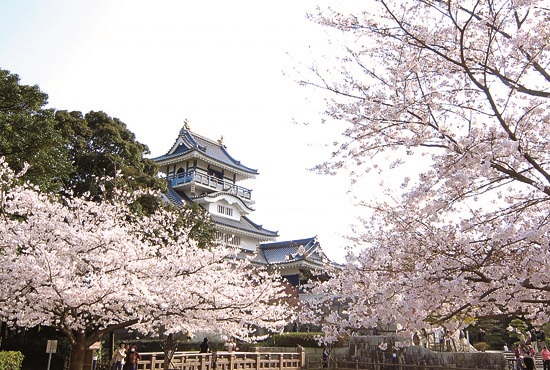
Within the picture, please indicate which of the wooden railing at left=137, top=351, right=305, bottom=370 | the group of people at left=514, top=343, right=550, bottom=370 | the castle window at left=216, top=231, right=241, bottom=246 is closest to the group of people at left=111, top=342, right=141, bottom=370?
the wooden railing at left=137, top=351, right=305, bottom=370

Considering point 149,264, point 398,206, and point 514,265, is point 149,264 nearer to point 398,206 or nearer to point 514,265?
point 398,206

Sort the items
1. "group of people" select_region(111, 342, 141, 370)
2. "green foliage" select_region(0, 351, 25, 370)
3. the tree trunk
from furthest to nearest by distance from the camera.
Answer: "green foliage" select_region(0, 351, 25, 370) → "group of people" select_region(111, 342, 141, 370) → the tree trunk

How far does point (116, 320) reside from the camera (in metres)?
10.5

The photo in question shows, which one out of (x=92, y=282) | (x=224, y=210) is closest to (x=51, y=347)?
(x=92, y=282)

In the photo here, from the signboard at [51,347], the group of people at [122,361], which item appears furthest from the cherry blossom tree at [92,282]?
the group of people at [122,361]

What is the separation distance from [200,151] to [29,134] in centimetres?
1827

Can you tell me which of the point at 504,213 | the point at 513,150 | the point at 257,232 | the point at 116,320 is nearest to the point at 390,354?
the point at 116,320

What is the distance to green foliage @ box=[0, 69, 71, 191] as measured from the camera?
12.5 metres

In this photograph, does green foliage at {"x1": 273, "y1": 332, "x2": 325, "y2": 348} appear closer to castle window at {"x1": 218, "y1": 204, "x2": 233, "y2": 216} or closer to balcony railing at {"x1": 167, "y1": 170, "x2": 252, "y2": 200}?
castle window at {"x1": 218, "y1": 204, "x2": 233, "y2": 216}

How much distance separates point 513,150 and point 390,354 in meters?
12.7

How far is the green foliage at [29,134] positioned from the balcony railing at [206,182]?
54.5ft

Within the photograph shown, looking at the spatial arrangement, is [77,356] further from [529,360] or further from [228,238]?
[228,238]

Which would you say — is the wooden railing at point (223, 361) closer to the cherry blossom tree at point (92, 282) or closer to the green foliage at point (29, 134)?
the cherry blossom tree at point (92, 282)

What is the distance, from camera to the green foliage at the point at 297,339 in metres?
A: 20.8
